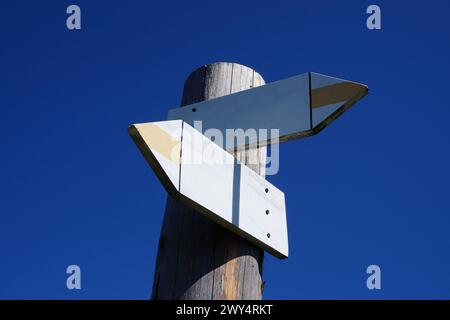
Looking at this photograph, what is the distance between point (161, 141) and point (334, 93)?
0.57 meters

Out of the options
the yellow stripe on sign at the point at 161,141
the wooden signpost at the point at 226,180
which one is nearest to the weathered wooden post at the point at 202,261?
the wooden signpost at the point at 226,180

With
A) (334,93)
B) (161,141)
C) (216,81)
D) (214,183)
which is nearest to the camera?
(161,141)

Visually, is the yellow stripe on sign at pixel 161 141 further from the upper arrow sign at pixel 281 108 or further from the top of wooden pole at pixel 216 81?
the top of wooden pole at pixel 216 81

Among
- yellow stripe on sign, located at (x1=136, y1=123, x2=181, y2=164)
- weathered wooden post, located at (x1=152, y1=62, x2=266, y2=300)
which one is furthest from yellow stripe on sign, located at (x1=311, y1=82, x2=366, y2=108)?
yellow stripe on sign, located at (x1=136, y1=123, x2=181, y2=164)

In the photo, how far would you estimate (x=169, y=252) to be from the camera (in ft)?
6.48

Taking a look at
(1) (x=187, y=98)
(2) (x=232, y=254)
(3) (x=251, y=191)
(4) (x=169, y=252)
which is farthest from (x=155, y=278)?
(1) (x=187, y=98)

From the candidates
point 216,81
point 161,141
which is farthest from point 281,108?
point 161,141

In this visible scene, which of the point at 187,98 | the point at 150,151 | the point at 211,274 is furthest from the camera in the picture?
the point at 187,98

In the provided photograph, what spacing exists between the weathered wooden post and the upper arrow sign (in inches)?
4.0

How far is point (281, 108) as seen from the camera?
211cm

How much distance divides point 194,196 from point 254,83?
0.65 m

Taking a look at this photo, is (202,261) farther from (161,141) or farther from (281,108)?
(281,108)

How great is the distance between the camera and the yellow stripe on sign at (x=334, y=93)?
2008 millimetres
